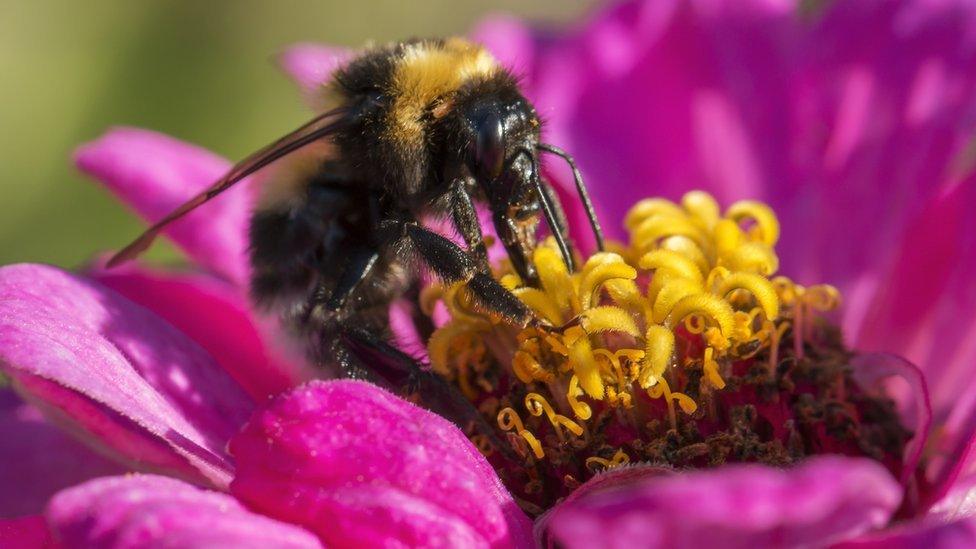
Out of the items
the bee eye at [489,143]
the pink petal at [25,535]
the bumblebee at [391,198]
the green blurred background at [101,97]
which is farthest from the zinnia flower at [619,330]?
the green blurred background at [101,97]

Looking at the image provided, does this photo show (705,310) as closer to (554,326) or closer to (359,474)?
(554,326)

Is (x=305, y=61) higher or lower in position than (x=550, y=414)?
higher

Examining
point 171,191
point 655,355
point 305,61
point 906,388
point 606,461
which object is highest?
point 305,61

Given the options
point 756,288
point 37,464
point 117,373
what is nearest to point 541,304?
point 756,288

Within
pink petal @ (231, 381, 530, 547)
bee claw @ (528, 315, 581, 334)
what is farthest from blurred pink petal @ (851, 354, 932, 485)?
pink petal @ (231, 381, 530, 547)

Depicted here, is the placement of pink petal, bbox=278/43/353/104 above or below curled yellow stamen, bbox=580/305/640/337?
above

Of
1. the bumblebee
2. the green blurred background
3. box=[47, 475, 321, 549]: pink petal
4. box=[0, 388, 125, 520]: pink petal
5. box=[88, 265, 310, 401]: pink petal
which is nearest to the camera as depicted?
box=[47, 475, 321, 549]: pink petal

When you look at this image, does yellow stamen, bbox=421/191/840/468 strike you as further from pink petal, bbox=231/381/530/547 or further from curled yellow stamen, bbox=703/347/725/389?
pink petal, bbox=231/381/530/547
